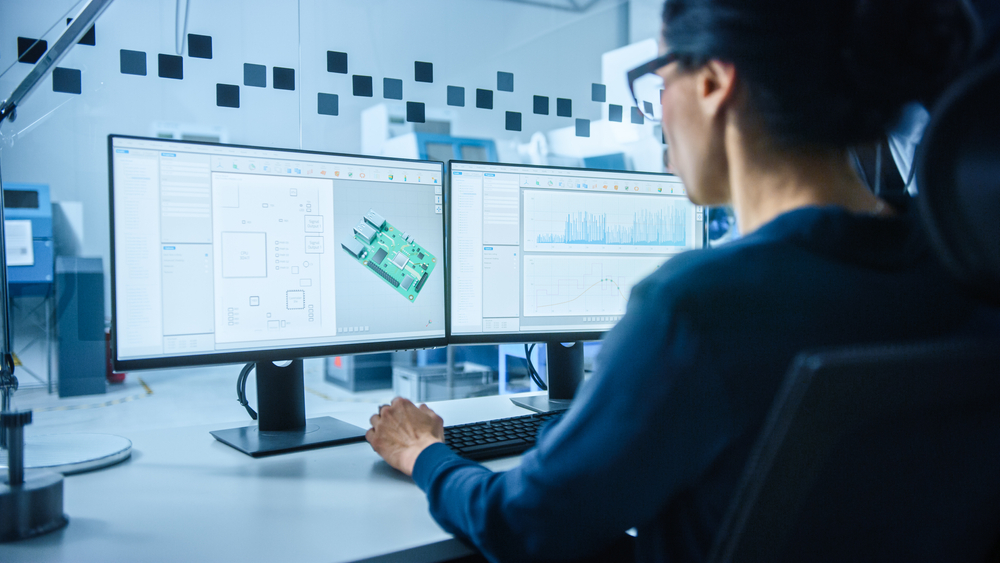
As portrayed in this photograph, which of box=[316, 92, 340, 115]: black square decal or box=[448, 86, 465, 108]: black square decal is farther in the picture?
box=[448, 86, 465, 108]: black square decal

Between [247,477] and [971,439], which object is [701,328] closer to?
[971,439]

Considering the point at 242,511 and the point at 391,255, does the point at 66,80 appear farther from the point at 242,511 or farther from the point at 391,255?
the point at 242,511

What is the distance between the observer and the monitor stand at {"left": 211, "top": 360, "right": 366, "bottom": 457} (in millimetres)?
1133

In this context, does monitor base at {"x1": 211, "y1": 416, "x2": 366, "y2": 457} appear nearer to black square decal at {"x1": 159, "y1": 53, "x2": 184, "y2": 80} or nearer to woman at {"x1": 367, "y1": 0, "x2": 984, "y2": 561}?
woman at {"x1": 367, "y1": 0, "x2": 984, "y2": 561}

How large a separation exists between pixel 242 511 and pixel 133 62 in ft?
4.01

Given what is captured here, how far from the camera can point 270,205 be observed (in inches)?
43.1

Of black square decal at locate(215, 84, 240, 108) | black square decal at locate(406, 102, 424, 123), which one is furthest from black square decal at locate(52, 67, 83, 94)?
black square decal at locate(406, 102, 424, 123)

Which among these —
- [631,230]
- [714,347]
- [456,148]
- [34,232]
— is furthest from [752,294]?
[456,148]

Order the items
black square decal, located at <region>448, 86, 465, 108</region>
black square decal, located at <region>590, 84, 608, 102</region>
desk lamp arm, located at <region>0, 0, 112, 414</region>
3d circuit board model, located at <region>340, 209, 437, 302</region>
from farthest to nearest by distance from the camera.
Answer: black square decal, located at <region>590, 84, 608, 102</region> → black square decal, located at <region>448, 86, 465, 108</region> → 3d circuit board model, located at <region>340, 209, 437, 302</region> → desk lamp arm, located at <region>0, 0, 112, 414</region>

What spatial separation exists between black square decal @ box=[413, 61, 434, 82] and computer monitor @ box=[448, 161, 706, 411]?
834 mm

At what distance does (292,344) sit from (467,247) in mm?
378

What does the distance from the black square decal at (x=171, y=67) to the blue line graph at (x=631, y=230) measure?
0.98 m

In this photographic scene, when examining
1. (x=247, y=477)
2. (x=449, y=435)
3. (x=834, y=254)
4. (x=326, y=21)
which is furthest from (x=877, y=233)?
(x=326, y=21)

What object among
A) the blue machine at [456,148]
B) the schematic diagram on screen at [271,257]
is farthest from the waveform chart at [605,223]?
the blue machine at [456,148]
